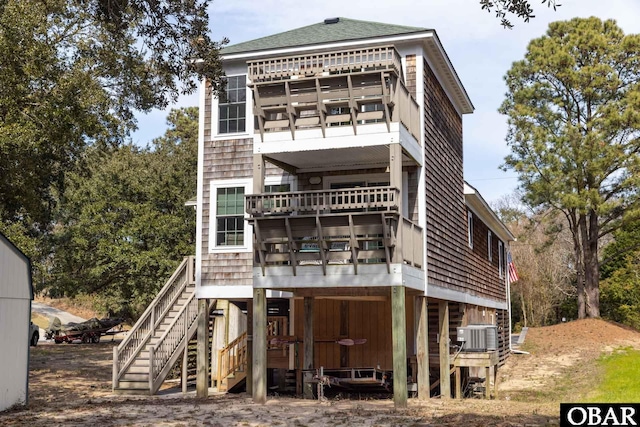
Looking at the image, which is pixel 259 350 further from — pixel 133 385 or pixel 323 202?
pixel 133 385

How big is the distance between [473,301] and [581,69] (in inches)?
704

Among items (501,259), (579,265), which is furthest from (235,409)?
(579,265)

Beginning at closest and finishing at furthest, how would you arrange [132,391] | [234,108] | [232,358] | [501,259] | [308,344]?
[308,344], [132,391], [234,108], [232,358], [501,259]

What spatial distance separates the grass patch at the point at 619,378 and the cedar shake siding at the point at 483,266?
198 inches

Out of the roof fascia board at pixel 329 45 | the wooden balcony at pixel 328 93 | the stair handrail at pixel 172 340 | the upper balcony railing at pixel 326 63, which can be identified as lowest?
the stair handrail at pixel 172 340

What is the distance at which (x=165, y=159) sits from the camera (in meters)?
39.7

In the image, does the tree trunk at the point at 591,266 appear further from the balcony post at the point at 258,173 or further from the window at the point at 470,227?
the balcony post at the point at 258,173

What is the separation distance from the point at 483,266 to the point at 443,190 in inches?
333

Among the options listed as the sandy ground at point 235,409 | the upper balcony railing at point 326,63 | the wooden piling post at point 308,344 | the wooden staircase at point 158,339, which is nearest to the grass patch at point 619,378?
the sandy ground at point 235,409

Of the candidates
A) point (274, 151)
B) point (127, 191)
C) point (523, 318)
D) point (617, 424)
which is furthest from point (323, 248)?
point (523, 318)

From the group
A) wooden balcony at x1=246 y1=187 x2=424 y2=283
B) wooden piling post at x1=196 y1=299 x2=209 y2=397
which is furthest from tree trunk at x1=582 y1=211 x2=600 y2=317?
wooden piling post at x1=196 y1=299 x2=209 y2=397

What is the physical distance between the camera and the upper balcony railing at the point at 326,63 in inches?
624

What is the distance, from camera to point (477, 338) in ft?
65.7

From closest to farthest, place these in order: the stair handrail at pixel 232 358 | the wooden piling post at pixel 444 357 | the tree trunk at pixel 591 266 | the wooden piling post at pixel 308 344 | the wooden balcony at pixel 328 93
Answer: the wooden balcony at pixel 328 93, the wooden piling post at pixel 308 344, the wooden piling post at pixel 444 357, the stair handrail at pixel 232 358, the tree trunk at pixel 591 266
